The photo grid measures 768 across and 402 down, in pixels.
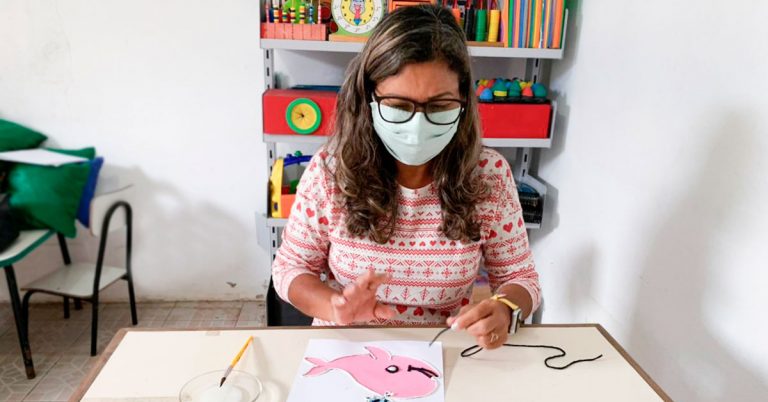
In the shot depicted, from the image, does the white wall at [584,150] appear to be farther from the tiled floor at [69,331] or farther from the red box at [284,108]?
the red box at [284,108]

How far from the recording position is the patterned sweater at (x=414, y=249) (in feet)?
3.57

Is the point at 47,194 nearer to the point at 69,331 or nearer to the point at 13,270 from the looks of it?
the point at 13,270

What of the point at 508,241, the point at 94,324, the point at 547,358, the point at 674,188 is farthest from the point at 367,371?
the point at 94,324

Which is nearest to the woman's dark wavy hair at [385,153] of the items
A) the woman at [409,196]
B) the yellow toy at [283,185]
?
the woman at [409,196]

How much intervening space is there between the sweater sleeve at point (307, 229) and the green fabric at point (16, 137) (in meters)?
1.55

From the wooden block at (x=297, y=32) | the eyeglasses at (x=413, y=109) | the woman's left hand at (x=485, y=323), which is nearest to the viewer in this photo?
the woman's left hand at (x=485, y=323)

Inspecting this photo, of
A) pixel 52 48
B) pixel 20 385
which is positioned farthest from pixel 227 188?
pixel 20 385

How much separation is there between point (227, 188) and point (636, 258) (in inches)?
67.2

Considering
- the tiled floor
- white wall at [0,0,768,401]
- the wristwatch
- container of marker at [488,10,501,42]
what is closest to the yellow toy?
white wall at [0,0,768,401]

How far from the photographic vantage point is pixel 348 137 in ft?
3.61

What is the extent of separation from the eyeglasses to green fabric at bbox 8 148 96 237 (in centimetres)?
156

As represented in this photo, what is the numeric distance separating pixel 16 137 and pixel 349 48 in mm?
1425

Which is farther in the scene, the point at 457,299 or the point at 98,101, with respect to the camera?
the point at 98,101

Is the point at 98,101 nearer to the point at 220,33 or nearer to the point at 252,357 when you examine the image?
the point at 220,33
